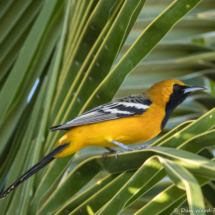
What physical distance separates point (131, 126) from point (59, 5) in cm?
74

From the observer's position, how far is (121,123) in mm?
1609

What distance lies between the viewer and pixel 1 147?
3.84 feet

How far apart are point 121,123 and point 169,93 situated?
43 cm

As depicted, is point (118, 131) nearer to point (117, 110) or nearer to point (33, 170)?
point (117, 110)

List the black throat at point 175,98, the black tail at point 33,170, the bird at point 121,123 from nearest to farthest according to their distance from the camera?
the black tail at point 33,170, the bird at point 121,123, the black throat at point 175,98

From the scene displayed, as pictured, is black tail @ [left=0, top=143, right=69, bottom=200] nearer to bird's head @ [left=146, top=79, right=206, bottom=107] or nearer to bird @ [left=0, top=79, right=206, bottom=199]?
bird @ [left=0, top=79, right=206, bottom=199]

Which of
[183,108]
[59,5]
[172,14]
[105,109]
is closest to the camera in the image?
[172,14]

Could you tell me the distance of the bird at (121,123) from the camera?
148 cm

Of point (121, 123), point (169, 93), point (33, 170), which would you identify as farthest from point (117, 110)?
point (33, 170)

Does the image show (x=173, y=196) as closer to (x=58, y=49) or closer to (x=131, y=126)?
(x=131, y=126)

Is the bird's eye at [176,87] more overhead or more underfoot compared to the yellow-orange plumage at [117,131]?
more overhead

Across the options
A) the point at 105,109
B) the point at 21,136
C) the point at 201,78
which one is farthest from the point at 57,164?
the point at 201,78

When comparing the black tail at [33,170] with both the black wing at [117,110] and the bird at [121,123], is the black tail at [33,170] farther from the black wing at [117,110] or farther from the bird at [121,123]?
the black wing at [117,110]

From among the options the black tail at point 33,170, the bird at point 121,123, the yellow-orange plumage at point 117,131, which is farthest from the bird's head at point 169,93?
the black tail at point 33,170
